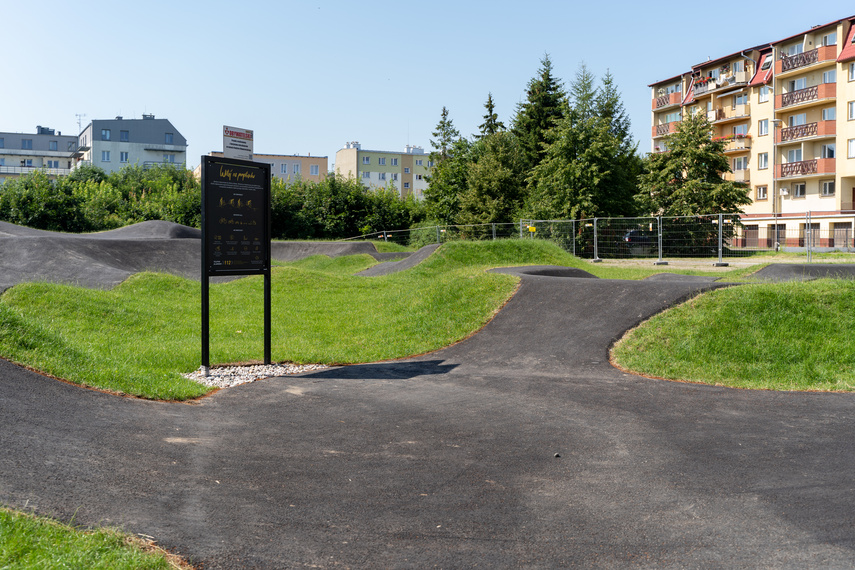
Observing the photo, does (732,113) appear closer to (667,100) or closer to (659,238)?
(667,100)

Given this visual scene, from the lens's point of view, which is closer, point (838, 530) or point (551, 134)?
point (838, 530)

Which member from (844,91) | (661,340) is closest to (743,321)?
(661,340)

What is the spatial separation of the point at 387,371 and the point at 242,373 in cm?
216

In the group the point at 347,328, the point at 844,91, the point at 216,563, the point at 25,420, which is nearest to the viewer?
the point at 216,563

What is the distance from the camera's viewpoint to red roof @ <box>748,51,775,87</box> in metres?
52.6

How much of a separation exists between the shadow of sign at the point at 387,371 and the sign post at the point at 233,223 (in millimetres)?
1274

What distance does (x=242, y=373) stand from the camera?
9.70m

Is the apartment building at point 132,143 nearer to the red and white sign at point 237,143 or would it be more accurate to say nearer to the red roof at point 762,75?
the red roof at point 762,75

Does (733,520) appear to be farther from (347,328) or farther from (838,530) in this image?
(347,328)

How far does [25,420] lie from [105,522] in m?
2.22

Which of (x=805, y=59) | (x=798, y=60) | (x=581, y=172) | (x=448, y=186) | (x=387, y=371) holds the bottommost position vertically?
(x=387, y=371)

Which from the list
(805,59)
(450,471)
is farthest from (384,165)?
(450,471)

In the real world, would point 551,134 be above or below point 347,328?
above

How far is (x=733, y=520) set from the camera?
14.1 feet
